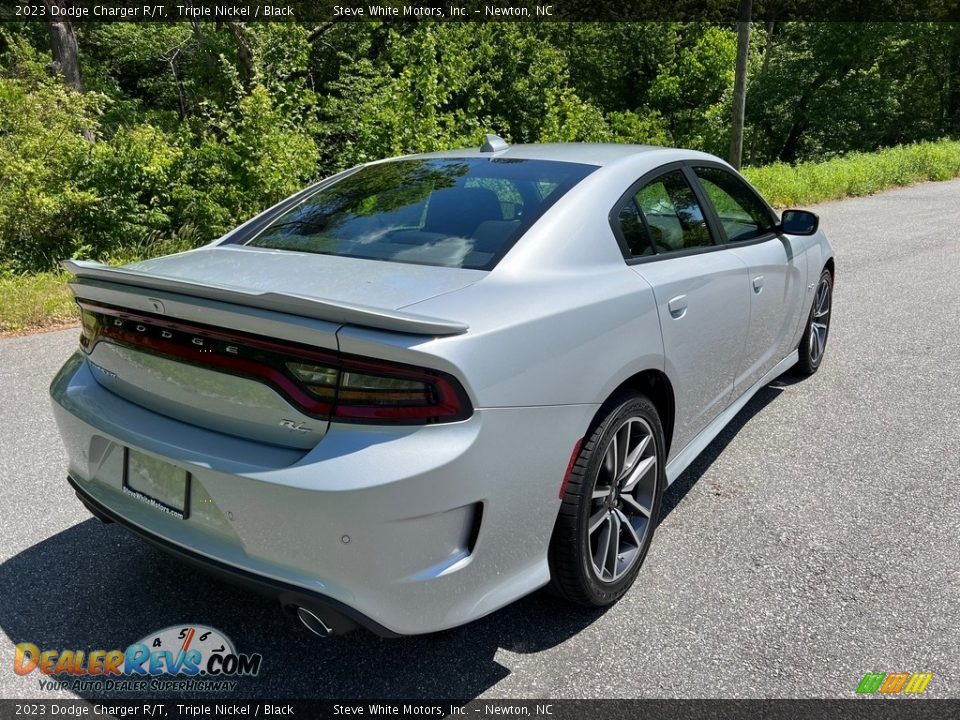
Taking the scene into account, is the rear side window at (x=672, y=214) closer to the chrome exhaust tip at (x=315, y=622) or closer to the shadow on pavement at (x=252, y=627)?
the shadow on pavement at (x=252, y=627)

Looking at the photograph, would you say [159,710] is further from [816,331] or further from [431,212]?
[816,331]

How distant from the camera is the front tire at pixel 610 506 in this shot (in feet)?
7.57

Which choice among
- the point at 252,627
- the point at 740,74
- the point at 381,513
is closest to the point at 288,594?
the point at 381,513

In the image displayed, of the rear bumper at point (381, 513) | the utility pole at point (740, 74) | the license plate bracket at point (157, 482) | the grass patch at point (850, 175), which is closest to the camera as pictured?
the rear bumper at point (381, 513)

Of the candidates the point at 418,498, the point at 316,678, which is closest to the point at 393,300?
the point at 418,498

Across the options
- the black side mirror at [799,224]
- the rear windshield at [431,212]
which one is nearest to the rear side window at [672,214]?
the rear windshield at [431,212]

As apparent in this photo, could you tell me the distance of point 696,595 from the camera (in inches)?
105

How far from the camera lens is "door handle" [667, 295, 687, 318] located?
279cm

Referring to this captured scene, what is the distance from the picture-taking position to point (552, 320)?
7.30 feet

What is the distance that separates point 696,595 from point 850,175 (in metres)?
16.2

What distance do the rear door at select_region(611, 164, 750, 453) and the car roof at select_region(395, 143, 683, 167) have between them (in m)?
0.19

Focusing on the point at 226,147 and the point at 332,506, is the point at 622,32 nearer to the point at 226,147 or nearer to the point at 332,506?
the point at 226,147

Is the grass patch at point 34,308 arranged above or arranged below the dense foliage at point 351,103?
below

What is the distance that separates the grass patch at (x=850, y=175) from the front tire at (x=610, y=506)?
42.7 ft
